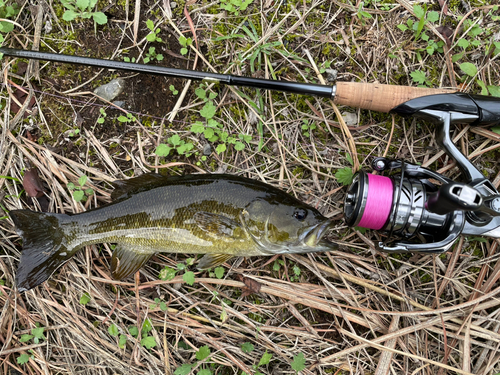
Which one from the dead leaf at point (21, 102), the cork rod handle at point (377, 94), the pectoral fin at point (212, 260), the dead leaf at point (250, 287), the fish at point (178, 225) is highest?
the cork rod handle at point (377, 94)

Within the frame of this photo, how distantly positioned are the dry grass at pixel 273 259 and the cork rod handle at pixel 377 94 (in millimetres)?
253

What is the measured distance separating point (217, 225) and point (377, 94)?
1.88 m

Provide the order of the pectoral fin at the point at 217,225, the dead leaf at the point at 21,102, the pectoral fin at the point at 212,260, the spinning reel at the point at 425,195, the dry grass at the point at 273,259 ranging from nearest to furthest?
the spinning reel at the point at 425,195 → the pectoral fin at the point at 217,225 → the pectoral fin at the point at 212,260 → the dry grass at the point at 273,259 → the dead leaf at the point at 21,102

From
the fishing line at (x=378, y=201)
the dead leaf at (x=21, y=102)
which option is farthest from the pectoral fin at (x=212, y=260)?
the dead leaf at (x=21, y=102)

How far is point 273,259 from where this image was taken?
3268 mm

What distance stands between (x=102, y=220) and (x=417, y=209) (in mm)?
2801

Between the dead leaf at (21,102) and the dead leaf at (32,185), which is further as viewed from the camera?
the dead leaf at (21,102)

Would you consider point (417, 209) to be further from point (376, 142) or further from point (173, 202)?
point (173, 202)

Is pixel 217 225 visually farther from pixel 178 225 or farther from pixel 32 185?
pixel 32 185

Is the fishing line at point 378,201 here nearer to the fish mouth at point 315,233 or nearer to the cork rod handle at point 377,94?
the fish mouth at point 315,233

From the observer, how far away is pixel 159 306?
3.26 metres

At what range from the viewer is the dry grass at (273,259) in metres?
3.20

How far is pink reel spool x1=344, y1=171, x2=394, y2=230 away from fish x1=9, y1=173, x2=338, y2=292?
29cm

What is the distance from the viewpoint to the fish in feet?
9.29
